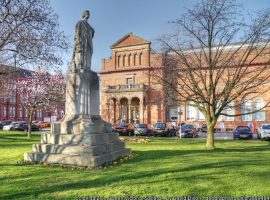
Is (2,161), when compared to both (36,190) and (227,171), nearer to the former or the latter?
(36,190)

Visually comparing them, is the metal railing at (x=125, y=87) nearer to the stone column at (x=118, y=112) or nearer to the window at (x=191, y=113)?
the stone column at (x=118, y=112)

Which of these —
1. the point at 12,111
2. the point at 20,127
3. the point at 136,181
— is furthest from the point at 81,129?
the point at 12,111

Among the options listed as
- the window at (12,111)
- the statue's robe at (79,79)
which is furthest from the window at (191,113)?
the window at (12,111)

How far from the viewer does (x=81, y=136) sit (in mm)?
10703

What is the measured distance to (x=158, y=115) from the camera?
57.6 metres

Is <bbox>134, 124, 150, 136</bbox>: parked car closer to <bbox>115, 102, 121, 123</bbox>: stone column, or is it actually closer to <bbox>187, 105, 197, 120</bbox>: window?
<bbox>187, 105, 197, 120</bbox>: window

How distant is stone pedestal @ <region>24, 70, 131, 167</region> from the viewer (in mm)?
10234

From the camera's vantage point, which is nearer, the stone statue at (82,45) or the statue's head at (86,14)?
the stone statue at (82,45)

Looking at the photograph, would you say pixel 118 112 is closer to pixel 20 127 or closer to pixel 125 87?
pixel 125 87

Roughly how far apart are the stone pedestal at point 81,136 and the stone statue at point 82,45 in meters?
0.43

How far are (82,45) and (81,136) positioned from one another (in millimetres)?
3739

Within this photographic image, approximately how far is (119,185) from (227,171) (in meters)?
3.59

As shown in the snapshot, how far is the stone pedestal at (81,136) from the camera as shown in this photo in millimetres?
10234

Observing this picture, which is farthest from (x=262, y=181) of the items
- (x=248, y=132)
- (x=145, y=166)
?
(x=248, y=132)
